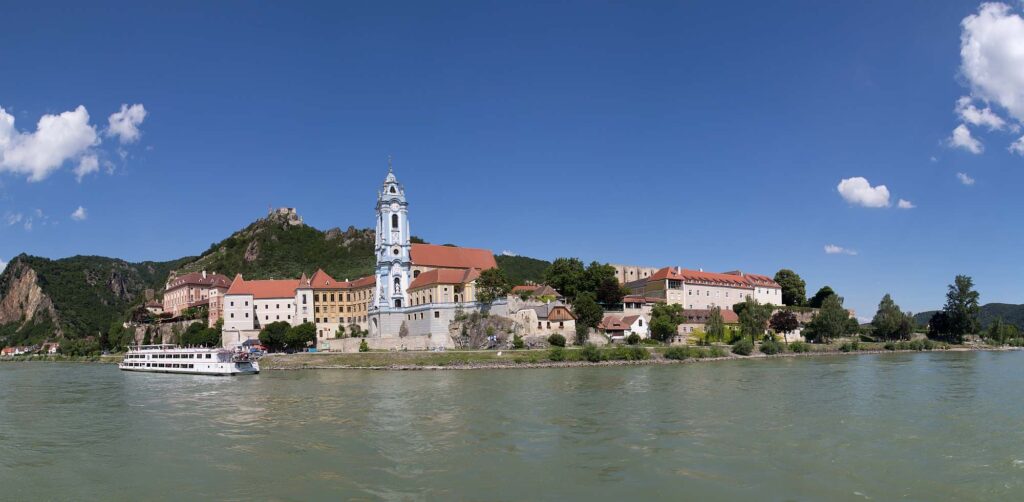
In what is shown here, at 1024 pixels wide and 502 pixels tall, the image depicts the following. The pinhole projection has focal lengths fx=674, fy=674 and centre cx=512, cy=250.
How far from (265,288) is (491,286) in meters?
31.7

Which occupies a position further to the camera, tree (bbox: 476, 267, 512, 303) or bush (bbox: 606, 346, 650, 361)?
tree (bbox: 476, 267, 512, 303)

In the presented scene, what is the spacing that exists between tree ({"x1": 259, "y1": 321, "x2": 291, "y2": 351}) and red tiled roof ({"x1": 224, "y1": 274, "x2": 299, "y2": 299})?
9608mm

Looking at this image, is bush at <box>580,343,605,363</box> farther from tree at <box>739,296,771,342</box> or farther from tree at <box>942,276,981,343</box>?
tree at <box>942,276,981,343</box>

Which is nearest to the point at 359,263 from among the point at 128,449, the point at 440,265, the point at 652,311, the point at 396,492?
the point at 440,265

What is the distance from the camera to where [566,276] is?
65.5 meters

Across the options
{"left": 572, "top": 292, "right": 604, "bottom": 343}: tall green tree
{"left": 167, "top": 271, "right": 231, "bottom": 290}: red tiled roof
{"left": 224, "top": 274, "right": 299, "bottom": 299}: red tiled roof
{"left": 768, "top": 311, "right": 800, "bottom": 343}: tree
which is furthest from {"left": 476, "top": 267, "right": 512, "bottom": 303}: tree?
{"left": 167, "top": 271, "right": 231, "bottom": 290}: red tiled roof

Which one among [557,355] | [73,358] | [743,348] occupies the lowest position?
[73,358]

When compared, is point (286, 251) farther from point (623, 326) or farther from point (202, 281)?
point (623, 326)

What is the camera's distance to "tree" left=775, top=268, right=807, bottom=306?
89938 mm

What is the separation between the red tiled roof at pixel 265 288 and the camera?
75.0 metres

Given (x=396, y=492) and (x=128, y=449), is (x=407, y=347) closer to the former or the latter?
(x=128, y=449)

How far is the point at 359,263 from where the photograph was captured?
112 m

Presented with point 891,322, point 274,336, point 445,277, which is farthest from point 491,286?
point 891,322

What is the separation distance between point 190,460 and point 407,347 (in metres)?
42.8
